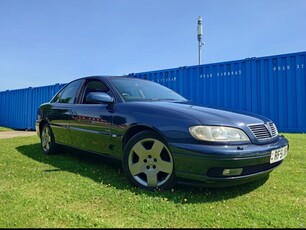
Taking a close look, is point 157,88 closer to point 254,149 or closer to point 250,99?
point 254,149

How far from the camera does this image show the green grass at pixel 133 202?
240cm

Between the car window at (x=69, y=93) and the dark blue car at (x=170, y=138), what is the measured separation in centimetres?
54

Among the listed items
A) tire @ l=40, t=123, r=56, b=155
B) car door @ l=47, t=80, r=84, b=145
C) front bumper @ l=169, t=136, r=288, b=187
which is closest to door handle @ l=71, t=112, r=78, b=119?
car door @ l=47, t=80, r=84, b=145

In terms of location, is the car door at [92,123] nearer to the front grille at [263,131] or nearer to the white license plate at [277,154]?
the front grille at [263,131]

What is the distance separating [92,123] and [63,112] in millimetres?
1038

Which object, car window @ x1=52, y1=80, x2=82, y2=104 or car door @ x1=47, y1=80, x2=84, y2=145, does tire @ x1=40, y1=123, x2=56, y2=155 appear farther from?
car window @ x1=52, y1=80, x2=82, y2=104

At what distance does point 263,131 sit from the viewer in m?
3.15

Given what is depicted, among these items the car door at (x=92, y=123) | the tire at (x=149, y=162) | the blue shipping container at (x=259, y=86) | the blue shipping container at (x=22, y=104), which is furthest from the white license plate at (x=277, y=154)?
the blue shipping container at (x=22, y=104)

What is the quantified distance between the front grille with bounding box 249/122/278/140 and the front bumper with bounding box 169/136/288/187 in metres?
0.13

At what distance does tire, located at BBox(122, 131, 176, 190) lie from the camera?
3092 mm

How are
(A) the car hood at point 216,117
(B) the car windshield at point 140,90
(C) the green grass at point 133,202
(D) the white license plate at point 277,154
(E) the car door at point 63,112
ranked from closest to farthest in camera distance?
(C) the green grass at point 133,202 → (A) the car hood at point 216,117 → (D) the white license plate at point 277,154 → (B) the car windshield at point 140,90 → (E) the car door at point 63,112

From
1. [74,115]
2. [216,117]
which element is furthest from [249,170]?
[74,115]

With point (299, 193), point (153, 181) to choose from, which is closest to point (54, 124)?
point (153, 181)

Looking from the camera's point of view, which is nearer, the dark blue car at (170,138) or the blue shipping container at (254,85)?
the dark blue car at (170,138)
